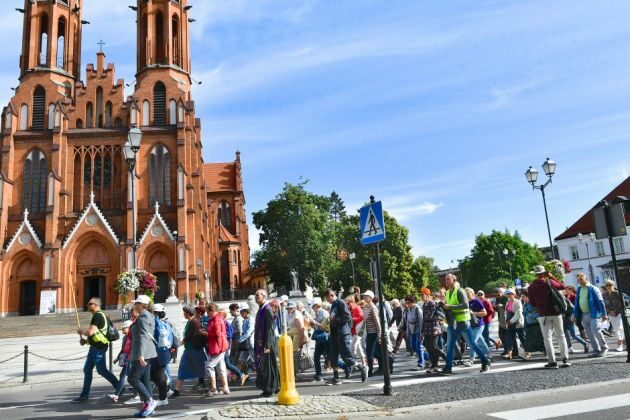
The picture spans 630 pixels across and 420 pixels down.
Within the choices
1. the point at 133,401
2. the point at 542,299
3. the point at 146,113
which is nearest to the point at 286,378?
the point at 133,401

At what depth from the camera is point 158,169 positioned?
4144 centimetres

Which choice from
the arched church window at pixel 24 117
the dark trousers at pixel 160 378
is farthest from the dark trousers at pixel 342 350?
the arched church window at pixel 24 117

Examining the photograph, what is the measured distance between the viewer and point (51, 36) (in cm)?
4419

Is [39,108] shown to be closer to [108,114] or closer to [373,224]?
[108,114]

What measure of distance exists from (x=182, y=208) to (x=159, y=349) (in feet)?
105

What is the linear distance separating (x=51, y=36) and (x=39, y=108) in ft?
22.8

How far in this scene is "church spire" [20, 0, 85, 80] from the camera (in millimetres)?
43719

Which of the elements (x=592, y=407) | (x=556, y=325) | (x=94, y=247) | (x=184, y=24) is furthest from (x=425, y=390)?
(x=184, y=24)

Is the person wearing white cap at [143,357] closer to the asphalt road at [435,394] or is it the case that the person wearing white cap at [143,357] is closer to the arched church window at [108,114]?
the asphalt road at [435,394]

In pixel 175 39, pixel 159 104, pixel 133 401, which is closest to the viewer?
pixel 133 401

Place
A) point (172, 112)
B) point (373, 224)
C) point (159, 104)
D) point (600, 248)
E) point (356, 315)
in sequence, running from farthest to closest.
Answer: point (600, 248)
point (159, 104)
point (172, 112)
point (356, 315)
point (373, 224)

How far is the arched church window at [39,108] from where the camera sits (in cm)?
4203

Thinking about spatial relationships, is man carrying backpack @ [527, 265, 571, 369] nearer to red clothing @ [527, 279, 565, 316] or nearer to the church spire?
red clothing @ [527, 279, 565, 316]

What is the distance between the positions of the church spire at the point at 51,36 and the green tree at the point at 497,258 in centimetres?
5267
